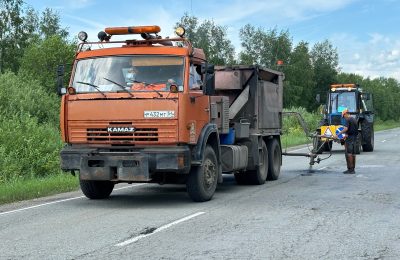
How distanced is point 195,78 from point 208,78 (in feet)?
1.13

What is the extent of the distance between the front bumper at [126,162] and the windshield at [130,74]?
1.09m

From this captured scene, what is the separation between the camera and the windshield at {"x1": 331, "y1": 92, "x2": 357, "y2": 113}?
87.8 ft

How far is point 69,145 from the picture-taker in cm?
1057

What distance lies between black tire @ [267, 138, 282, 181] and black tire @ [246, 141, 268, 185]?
15.8 inches

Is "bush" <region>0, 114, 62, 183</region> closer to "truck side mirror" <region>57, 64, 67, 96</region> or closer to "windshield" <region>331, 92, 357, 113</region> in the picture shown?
"truck side mirror" <region>57, 64, 67, 96</region>

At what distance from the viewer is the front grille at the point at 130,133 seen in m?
9.90

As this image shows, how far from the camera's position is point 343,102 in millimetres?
26906

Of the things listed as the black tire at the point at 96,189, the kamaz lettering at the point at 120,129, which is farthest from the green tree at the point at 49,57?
the kamaz lettering at the point at 120,129

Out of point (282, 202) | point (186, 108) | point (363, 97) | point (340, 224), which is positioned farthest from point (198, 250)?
point (363, 97)

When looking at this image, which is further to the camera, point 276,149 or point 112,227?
point 276,149

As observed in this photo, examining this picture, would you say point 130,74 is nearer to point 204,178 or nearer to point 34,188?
point 204,178

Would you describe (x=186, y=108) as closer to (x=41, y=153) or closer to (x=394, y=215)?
(x=394, y=215)

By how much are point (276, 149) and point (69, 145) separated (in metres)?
6.78

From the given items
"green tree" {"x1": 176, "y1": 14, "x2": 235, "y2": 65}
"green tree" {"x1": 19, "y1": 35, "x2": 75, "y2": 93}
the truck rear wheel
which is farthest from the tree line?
the truck rear wheel
